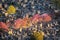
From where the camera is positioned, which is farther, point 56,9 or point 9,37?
point 56,9

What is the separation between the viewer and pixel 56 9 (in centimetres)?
236

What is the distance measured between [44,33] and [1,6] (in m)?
0.51

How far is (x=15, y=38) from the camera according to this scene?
2.20 m

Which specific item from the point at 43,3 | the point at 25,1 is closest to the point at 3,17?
the point at 25,1

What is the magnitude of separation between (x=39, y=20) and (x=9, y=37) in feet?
1.11

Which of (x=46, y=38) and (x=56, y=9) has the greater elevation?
(x=56, y=9)

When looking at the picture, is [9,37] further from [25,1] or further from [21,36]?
[25,1]

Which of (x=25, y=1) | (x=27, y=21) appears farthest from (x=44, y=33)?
(x=25, y=1)

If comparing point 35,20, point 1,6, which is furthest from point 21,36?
point 1,6

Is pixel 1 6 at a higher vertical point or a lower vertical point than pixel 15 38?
higher

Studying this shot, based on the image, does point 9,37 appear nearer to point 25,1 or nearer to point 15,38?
point 15,38

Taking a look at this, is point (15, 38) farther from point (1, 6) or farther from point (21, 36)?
point (1, 6)

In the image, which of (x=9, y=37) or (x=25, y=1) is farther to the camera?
(x=25, y=1)

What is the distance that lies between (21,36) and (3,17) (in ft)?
0.86
